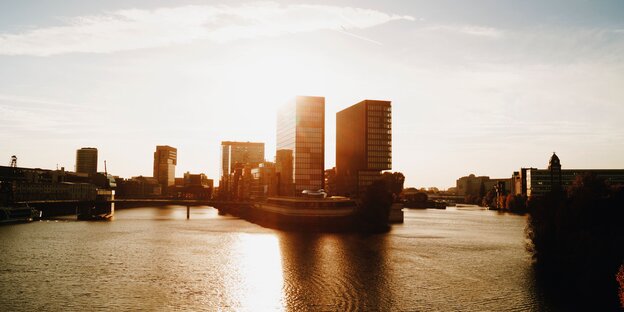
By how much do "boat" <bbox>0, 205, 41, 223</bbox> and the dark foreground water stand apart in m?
45.8

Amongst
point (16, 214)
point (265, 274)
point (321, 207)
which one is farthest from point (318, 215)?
point (16, 214)

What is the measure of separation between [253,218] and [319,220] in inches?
2118

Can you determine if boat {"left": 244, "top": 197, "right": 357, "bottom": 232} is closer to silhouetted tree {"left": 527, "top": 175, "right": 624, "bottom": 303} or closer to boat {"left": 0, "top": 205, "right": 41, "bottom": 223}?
silhouetted tree {"left": 527, "top": 175, "right": 624, "bottom": 303}

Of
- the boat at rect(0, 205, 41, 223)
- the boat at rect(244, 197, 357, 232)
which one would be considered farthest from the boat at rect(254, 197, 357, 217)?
the boat at rect(0, 205, 41, 223)

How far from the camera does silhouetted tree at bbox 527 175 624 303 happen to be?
45.8m

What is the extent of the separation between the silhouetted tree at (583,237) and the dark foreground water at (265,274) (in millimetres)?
4084

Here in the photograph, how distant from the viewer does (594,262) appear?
151 ft

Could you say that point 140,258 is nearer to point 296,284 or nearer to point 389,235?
point 296,284

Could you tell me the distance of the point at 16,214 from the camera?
141625mm

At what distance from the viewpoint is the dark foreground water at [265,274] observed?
4672 centimetres

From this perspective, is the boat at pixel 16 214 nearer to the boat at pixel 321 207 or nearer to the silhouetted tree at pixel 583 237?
the boat at pixel 321 207

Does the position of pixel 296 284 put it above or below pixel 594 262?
below

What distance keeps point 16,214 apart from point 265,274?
366 feet

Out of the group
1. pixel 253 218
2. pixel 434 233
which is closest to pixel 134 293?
pixel 434 233
